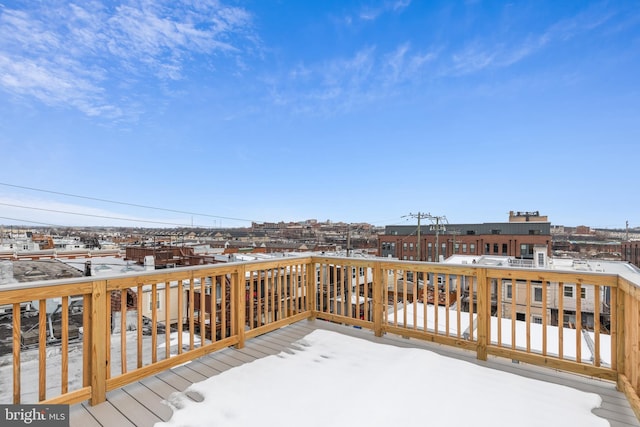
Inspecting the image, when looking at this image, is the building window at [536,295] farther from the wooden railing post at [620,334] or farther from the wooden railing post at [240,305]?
the wooden railing post at [240,305]

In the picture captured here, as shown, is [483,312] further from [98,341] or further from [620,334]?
[98,341]

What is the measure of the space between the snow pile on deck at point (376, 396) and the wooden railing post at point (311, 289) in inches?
47.6

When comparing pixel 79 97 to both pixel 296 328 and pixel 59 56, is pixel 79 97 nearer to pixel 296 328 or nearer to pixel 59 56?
pixel 59 56

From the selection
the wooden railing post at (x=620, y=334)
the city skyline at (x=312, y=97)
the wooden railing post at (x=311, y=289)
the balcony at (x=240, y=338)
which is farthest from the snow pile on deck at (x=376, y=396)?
the city skyline at (x=312, y=97)

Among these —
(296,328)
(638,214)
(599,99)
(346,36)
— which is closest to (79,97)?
(346,36)

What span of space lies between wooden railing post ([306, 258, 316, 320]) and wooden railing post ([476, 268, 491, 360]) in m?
2.03

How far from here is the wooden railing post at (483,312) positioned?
298 centimetres

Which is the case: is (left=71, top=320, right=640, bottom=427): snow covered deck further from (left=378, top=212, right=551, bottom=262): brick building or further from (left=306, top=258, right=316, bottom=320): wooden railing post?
(left=378, top=212, right=551, bottom=262): brick building

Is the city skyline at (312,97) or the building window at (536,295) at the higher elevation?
the city skyline at (312,97)

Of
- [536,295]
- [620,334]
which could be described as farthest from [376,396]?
[536,295]

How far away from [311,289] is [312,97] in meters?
10.6

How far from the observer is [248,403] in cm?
215

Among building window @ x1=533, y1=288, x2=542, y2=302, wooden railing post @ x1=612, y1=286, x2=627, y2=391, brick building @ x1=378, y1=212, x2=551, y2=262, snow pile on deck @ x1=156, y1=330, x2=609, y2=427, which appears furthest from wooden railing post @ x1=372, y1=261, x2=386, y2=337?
brick building @ x1=378, y1=212, x2=551, y2=262

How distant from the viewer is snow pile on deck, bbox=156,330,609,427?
1.96m
